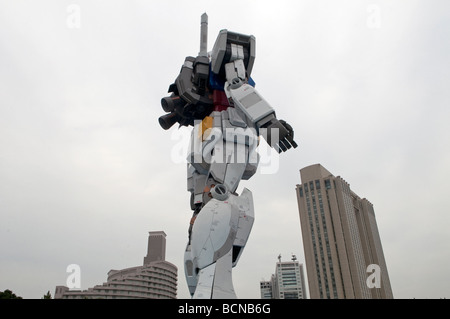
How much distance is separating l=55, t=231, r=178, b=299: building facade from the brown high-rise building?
24.1m

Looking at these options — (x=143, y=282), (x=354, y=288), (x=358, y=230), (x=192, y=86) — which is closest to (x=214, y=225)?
(x=192, y=86)

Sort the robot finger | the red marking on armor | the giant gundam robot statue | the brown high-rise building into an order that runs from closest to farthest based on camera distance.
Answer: the giant gundam robot statue
the robot finger
the red marking on armor
the brown high-rise building

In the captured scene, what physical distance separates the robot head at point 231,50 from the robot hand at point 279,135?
225cm

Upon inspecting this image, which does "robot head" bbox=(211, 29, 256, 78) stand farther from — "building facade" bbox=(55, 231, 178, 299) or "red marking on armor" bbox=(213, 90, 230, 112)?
"building facade" bbox=(55, 231, 178, 299)

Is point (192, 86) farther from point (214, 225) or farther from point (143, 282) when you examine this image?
point (143, 282)

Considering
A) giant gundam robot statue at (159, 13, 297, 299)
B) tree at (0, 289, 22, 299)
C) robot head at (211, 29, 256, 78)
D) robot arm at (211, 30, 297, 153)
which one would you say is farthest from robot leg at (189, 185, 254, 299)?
tree at (0, 289, 22, 299)

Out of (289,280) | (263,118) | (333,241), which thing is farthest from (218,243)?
(289,280)

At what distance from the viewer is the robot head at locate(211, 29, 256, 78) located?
8172 millimetres

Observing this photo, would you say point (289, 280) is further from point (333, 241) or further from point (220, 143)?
point (220, 143)

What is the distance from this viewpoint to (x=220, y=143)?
7.52 m

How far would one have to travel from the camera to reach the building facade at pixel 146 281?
144 feet

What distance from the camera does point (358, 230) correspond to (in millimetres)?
61969
